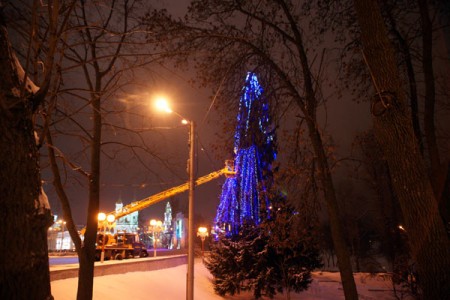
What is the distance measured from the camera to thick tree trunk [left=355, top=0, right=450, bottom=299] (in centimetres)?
511

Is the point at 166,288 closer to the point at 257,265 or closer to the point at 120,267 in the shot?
the point at 120,267

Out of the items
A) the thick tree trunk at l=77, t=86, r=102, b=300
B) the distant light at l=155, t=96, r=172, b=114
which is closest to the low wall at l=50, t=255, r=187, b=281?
the thick tree trunk at l=77, t=86, r=102, b=300

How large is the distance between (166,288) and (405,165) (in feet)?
50.7

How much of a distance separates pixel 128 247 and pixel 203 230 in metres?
10.2

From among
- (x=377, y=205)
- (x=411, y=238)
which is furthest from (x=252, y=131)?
(x=377, y=205)

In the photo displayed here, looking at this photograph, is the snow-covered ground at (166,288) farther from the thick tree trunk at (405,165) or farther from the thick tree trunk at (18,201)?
the thick tree trunk at (405,165)

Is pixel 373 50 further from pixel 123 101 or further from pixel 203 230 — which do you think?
pixel 203 230

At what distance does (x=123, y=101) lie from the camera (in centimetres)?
955

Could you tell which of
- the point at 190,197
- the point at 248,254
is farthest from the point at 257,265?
the point at 190,197

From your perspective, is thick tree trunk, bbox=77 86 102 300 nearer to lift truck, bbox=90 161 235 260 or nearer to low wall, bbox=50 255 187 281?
low wall, bbox=50 255 187 281

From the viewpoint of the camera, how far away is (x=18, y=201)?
3035 millimetres

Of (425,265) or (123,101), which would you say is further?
(123,101)

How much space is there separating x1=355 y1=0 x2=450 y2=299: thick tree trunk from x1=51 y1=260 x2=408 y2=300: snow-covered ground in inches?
395

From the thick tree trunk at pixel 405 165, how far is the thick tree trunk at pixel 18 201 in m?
4.77
